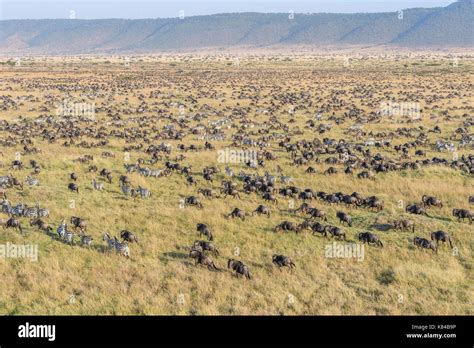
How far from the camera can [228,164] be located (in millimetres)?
29000

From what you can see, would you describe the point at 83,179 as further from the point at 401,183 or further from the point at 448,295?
the point at 448,295

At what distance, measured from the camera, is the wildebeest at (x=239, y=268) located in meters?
14.2

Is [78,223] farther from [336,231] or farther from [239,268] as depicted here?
[336,231]

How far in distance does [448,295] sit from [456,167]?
15959 mm

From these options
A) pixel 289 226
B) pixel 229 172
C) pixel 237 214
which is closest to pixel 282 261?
pixel 289 226

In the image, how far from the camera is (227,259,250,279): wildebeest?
14245 mm

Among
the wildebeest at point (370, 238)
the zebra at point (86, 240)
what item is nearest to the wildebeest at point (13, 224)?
the zebra at point (86, 240)

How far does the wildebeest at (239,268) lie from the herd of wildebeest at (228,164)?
3 centimetres

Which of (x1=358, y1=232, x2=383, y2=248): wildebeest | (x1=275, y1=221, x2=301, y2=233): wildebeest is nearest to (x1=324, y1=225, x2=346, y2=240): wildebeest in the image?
(x1=358, y1=232, x2=383, y2=248): wildebeest

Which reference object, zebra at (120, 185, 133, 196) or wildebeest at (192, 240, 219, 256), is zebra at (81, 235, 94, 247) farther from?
zebra at (120, 185, 133, 196)

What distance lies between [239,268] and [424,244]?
6965mm

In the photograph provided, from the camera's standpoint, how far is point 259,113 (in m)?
50.1
